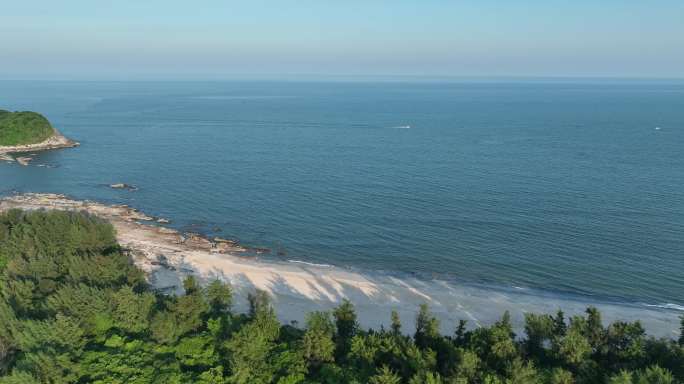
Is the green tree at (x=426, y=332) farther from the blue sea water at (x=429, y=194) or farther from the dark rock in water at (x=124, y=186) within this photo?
the dark rock in water at (x=124, y=186)

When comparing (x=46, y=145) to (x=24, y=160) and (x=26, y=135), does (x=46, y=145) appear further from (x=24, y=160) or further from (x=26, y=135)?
(x=24, y=160)

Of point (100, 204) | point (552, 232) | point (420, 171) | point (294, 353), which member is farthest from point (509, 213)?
point (100, 204)

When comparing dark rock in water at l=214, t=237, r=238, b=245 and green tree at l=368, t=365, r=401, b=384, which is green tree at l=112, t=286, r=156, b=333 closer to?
green tree at l=368, t=365, r=401, b=384

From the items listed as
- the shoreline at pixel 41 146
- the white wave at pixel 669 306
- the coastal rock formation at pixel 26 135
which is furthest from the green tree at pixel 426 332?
the coastal rock formation at pixel 26 135

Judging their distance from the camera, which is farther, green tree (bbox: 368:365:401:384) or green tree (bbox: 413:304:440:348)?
green tree (bbox: 413:304:440:348)

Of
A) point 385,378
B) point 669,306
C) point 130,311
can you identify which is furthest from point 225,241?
point 669,306

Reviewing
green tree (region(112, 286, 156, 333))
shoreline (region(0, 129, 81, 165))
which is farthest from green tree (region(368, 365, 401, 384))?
shoreline (region(0, 129, 81, 165))
